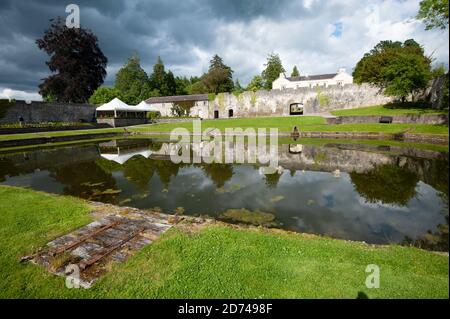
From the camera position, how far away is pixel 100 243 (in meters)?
4.44

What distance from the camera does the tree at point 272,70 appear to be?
6197 cm

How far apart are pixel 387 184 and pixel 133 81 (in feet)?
207

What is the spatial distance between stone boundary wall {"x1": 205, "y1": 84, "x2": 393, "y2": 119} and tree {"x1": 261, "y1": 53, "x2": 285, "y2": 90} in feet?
79.8

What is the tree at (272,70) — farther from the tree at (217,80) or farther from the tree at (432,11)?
the tree at (432,11)

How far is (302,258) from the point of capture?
12.4 ft

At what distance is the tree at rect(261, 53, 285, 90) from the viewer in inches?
2440

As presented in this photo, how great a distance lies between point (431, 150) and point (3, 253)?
59.3ft

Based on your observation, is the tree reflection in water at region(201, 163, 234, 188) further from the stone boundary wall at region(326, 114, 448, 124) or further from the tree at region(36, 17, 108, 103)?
the tree at region(36, 17, 108, 103)

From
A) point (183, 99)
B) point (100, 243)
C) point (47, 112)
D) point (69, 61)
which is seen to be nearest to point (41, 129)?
point (47, 112)

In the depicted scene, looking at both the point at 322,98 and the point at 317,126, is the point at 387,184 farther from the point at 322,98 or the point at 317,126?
the point at 322,98

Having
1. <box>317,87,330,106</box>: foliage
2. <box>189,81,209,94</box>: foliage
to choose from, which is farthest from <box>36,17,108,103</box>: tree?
<box>317,87,330,106</box>: foliage

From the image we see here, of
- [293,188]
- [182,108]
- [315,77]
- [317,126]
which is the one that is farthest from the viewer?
[315,77]
